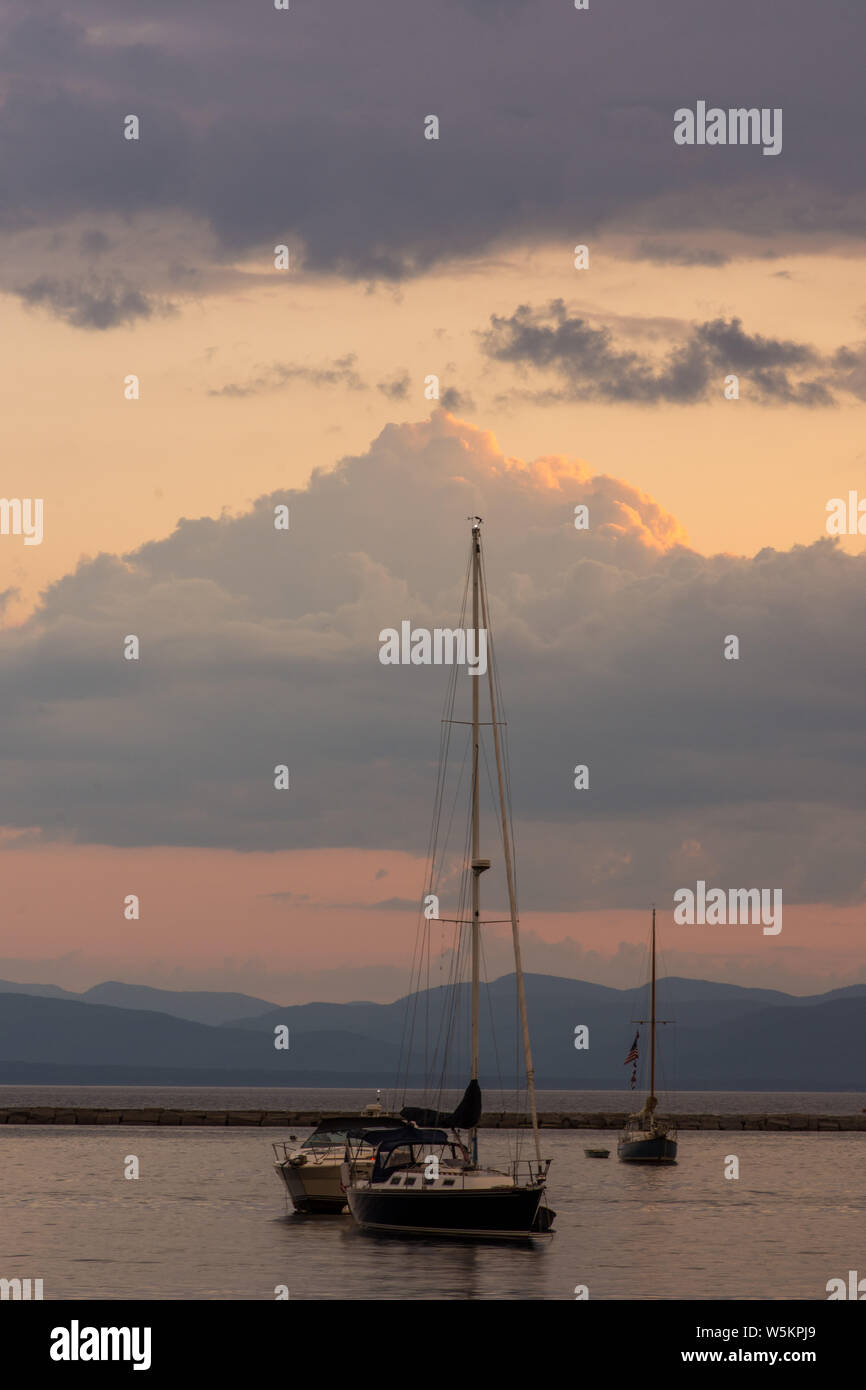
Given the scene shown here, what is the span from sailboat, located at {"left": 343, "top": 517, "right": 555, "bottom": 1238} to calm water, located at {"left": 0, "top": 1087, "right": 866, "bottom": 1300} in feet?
3.50

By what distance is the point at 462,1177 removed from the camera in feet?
201

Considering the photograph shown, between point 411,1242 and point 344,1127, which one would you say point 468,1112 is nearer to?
point 411,1242

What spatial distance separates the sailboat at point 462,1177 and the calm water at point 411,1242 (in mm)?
1066

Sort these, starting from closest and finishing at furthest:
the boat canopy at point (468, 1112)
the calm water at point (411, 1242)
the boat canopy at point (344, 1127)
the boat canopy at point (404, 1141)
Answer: the calm water at point (411, 1242)
the boat canopy at point (468, 1112)
the boat canopy at point (404, 1141)
the boat canopy at point (344, 1127)

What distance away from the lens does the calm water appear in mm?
57156

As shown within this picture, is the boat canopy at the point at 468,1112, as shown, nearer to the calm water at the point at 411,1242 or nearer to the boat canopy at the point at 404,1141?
the boat canopy at the point at 404,1141

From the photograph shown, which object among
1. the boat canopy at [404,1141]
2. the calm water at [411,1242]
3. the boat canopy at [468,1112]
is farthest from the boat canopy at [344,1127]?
the boat canopy at [468,1112]

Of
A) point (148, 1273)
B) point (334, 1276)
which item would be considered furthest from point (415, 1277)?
point (148, 1273)

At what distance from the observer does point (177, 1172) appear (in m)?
124

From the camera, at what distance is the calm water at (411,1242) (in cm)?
5716

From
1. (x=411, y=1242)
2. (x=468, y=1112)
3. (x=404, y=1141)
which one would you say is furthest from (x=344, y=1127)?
(x=468, y=1112)

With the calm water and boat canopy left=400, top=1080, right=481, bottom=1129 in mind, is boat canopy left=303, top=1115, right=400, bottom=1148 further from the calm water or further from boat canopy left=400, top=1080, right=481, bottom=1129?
boat canopy left=400, top=1080, right=481, bottom=1129

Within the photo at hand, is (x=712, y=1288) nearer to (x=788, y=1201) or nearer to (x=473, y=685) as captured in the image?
(x=473, y=685)
